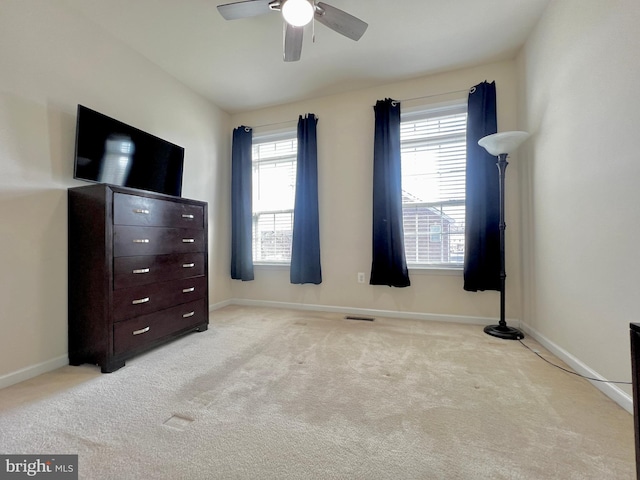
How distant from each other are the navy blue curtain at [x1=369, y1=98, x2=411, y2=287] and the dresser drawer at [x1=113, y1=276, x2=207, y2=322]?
74.1 inches

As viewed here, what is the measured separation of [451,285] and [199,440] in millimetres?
2618

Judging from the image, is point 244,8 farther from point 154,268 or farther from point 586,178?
point 586,178

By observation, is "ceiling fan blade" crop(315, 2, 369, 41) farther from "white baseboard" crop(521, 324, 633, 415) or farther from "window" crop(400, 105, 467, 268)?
"white baseboard" crop(521, 324, 633, 415)

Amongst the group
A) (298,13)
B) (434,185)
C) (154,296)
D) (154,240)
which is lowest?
(154,296)

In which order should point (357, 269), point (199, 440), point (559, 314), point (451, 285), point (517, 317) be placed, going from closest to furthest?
point (199, 440) → point (559, 314) → point (517, 317) → point (451, 285) → point (357, 269)

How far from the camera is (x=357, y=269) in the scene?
3.18 metres

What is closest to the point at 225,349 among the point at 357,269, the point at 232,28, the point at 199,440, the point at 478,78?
the point at 199,440

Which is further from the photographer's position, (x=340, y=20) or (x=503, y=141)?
(x=503, y=141)

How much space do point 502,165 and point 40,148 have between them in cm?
369

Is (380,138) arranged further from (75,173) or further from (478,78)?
(75,173)

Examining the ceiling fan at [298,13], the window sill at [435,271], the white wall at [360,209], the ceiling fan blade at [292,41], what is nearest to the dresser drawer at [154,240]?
the white wall at [360,209]

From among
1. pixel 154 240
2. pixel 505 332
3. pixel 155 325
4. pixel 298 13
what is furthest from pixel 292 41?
pixel 505 332

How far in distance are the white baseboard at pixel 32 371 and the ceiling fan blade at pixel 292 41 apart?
2833 millimetres

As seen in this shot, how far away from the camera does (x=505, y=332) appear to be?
2.40 meters
